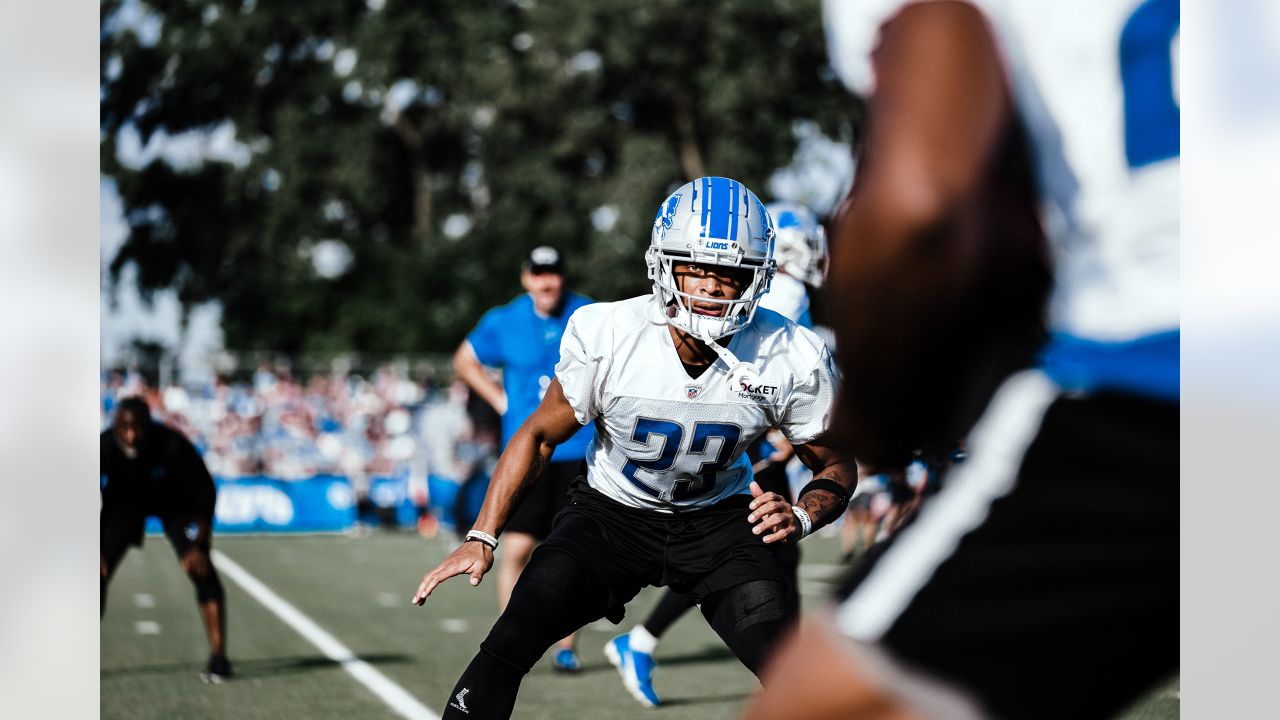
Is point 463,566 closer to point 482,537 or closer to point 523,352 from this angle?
point 482,537

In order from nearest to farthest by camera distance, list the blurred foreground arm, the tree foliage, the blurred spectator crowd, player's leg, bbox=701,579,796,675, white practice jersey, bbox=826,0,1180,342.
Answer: the blurred foreground arm → white practice jersey, bbox=826,0,1180,342 → player's leg, bbox=701,579,796,675 → the blurred spectator crowd → the tree foliage

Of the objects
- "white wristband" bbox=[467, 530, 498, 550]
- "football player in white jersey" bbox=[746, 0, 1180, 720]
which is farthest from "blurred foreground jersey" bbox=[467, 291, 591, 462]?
"football player in white jersey" bbox=[746, 0, 1180, 720]

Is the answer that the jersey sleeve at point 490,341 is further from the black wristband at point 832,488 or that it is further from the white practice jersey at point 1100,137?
the white practice jersey at point 1100,137

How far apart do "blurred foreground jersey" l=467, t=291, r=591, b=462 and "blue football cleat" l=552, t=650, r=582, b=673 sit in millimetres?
947

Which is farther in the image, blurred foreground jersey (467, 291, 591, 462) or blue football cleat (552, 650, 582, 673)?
blurred foreground jersey (467, 291, 591, 462)

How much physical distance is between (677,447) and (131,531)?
3.92 m

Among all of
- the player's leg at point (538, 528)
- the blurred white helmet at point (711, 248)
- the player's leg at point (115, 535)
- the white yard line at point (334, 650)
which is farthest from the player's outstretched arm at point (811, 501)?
the player's leg at point (115, 535)

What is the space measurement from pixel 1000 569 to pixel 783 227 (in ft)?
15.1

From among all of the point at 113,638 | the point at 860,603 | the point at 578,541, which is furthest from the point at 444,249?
the point at 860,603

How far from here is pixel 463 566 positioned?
3.65 meters

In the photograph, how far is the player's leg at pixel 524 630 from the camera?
3.77 meters

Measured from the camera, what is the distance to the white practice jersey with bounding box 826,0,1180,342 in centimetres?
178

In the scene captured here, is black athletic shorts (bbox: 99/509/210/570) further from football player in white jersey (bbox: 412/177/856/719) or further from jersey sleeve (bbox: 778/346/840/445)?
jersey sleeve (bbox: 778/346/840/445)
